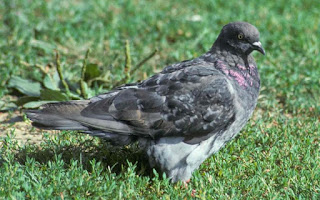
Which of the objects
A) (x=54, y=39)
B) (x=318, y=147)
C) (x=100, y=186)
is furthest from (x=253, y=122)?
(x=54, y=39)

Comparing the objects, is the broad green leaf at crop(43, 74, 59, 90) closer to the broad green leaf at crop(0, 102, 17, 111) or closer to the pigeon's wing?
the broad green leaf at crop(0, 102, 17, 111)

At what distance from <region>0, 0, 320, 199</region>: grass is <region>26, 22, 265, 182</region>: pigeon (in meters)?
0.23

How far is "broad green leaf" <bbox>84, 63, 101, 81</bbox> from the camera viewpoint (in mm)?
6137

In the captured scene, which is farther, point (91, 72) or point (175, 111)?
point (91, 72)

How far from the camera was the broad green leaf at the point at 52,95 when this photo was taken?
5598 mm

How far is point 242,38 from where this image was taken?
481cm

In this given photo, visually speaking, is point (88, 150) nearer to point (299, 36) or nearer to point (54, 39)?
point (54, 39)

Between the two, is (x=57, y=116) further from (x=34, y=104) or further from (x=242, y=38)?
(x=242, y=38)

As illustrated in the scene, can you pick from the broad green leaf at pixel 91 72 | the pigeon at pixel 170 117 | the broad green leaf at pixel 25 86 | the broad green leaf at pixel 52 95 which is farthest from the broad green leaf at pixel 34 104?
the pigeon at pixel 170 117

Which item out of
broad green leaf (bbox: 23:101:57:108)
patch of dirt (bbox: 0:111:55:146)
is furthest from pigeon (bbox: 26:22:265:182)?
broad green leaf (bbox: 23:101:57:108)

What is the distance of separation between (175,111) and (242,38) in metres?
1.04

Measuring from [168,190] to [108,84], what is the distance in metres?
2.36

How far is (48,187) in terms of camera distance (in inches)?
153

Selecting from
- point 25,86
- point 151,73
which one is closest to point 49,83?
point 25,86
